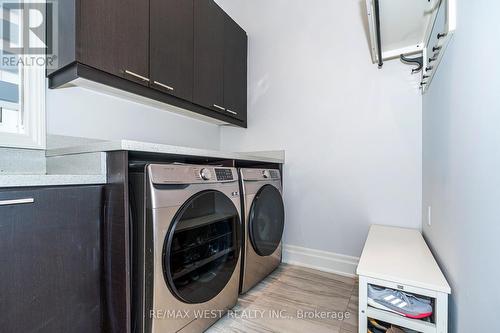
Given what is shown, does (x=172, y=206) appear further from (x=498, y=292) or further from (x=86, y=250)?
(x=498, y=292)

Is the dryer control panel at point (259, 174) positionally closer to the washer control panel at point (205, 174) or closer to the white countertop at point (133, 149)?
the white countertop at point (133, 149)

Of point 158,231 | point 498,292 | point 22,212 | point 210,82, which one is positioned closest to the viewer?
point 498,292

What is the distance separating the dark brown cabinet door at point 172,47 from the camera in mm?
1498

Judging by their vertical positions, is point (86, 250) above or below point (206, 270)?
above

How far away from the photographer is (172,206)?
1009 mm

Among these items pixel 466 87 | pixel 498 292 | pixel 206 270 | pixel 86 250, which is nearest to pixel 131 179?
pixel 86 250

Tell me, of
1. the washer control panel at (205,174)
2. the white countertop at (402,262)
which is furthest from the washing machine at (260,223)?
the white countertop at (402,262)

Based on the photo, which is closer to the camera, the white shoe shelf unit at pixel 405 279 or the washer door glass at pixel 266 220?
the white shoe shelf unit at pixel 405 279

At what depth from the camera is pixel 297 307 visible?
1485mm

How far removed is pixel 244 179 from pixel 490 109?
115 centimetres

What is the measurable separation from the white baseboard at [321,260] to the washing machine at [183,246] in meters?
0.90

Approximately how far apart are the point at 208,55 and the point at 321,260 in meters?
1.99

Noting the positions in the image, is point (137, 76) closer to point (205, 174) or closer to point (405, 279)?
point (205, 174)

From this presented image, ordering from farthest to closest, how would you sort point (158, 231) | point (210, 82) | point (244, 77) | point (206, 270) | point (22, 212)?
1. point (244, 77)
2. point (210, 82)
3. point (206, 270)
4. point (158, 231)
5. point (22, 212)
